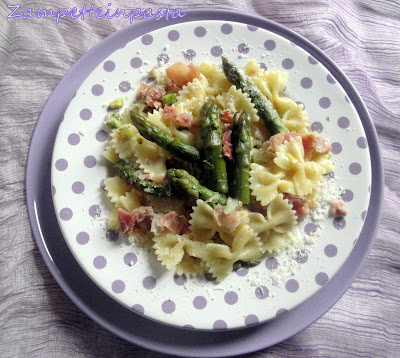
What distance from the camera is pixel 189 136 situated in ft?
13.4

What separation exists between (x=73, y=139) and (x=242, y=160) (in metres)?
1.58

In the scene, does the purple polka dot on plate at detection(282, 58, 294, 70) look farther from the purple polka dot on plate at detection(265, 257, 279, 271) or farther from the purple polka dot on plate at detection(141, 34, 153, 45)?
the purple polka dot on plate at detection(265, 257, 279, 271)

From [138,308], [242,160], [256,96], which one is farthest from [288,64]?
[138,308]

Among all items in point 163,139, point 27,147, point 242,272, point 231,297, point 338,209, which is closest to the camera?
point 231,297

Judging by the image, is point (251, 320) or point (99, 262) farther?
point (99, 262)

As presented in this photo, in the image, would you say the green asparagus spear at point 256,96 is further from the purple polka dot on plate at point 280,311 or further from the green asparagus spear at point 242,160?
the purple polka dot on plate at point 280,311

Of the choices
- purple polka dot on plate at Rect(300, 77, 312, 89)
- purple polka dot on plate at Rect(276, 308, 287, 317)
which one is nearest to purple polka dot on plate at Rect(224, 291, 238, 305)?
purple polka dot on plate at Rect(276, 308, 287, 317)

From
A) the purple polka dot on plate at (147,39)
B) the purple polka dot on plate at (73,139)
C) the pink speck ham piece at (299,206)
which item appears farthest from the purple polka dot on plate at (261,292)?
the purple polka dot on plate at (147,39)

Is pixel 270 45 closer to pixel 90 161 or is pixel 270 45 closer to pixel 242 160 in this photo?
pixel 242 160

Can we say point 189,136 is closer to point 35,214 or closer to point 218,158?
point 218,158

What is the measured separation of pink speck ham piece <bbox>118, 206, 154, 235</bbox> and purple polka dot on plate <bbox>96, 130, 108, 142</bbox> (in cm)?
75

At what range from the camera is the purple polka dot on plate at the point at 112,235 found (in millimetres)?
3686

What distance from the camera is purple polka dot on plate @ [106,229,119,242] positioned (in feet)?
12.1

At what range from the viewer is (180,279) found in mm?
3613
